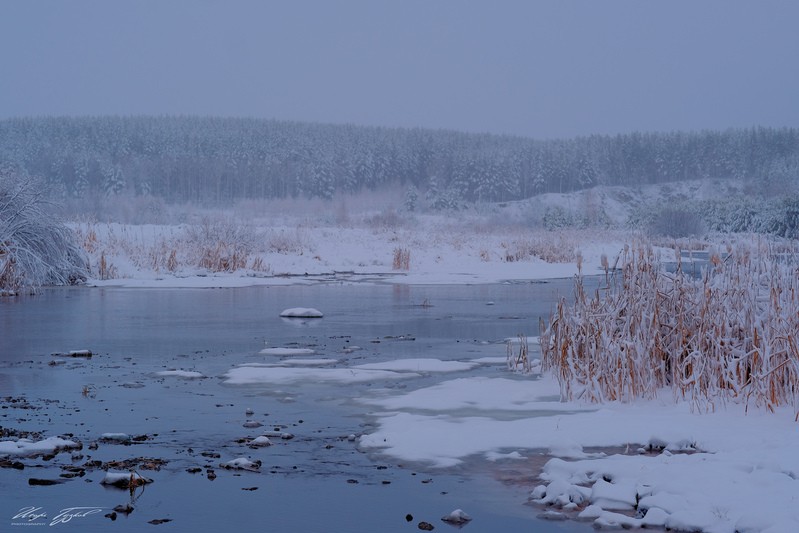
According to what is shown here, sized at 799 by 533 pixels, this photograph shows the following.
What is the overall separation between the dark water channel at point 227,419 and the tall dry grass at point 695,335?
63.3 inches

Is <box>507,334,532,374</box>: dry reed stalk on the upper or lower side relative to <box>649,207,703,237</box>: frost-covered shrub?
lower

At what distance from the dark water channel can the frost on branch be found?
4293mm

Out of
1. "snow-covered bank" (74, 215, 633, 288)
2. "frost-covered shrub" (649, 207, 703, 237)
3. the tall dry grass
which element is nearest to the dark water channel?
the tall dry grass

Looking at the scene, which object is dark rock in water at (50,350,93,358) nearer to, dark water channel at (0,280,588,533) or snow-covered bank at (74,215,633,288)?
dark water channel at (0,280,588,533)

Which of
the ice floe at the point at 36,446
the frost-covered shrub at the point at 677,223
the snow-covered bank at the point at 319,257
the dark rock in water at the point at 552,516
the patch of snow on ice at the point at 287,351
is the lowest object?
the dark rock in water at the point at 552,516

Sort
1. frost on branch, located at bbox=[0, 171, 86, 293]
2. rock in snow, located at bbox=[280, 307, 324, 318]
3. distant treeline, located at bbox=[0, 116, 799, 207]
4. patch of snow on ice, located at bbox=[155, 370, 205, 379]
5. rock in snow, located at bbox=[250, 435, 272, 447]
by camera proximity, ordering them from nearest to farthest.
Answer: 1. rock in snow, located at bbox=[250, 435, 272, 447]
2. patch of snow on ice, located at bbox=[155, 370, 205, 379]
3. rock in snow, located at bbox=[280, 307, 324, 318]
4. frost on branch, located at bbox=[0, 171, 86, 293]
5. distant treeline, located at bbox=[0, 116, 799, 207]

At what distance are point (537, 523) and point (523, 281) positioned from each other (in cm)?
2261

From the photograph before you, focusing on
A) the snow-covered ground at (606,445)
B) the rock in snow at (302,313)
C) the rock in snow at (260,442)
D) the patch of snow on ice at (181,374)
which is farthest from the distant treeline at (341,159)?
the rock in snow at (260,442)

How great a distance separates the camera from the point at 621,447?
268 inches

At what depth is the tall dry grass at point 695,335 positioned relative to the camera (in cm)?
792

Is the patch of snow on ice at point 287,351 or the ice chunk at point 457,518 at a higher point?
the patch of snow on ice at point 287,351

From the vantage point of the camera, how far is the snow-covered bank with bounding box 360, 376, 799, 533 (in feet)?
17.0

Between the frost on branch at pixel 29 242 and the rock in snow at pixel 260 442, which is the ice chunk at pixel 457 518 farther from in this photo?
the frost on branch at pixel 29 242

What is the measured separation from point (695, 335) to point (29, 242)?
18.1m
